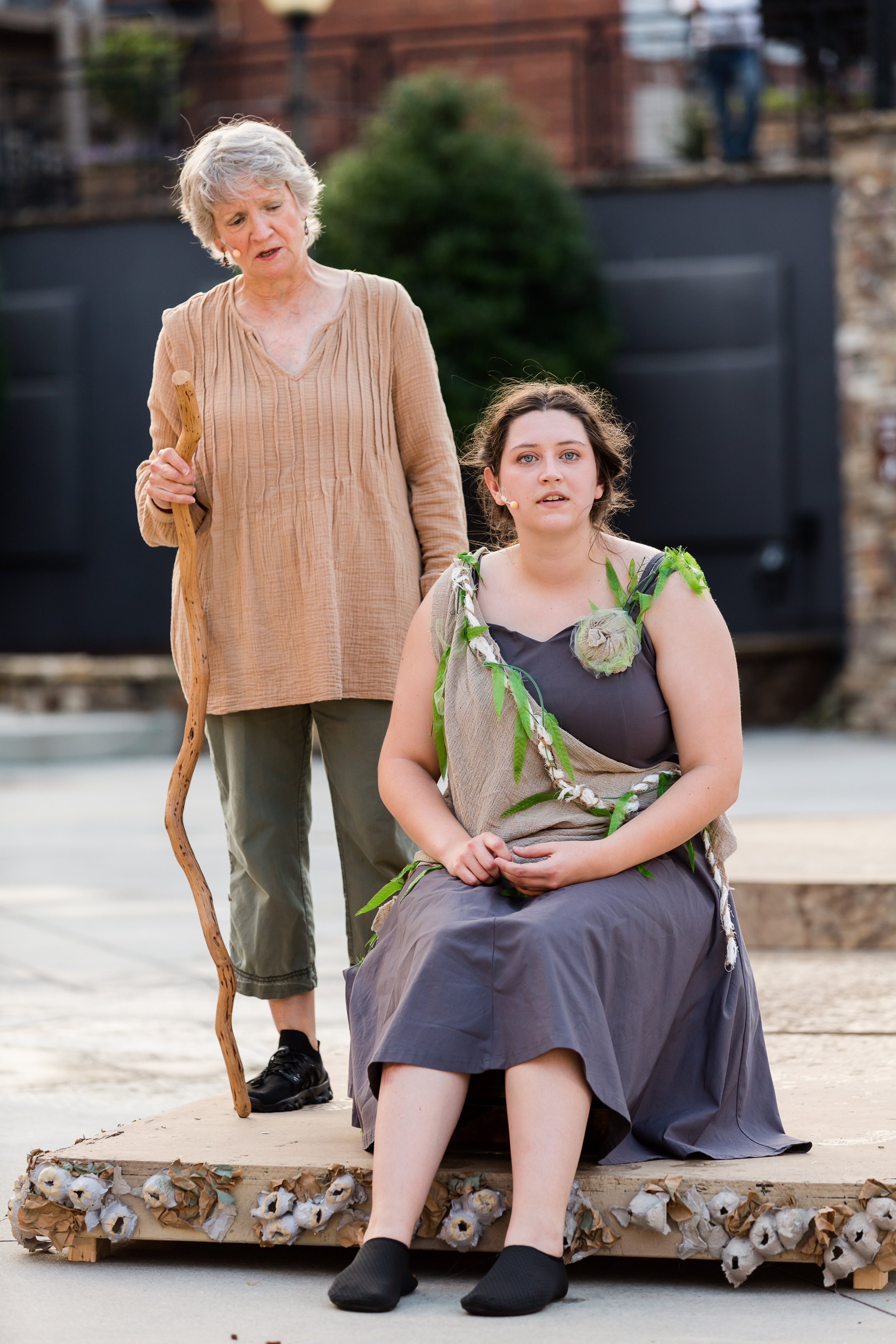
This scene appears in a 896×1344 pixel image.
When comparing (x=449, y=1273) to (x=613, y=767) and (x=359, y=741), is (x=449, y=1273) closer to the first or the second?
(x=613, y=767)

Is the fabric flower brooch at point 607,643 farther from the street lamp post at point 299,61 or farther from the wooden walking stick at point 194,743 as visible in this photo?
the street lamp post at point 299,61

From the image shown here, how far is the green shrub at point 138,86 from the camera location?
14.6 m

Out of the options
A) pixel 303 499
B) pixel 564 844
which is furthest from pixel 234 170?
pixel 564 844

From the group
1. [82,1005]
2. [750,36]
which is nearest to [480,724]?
[82,1005]

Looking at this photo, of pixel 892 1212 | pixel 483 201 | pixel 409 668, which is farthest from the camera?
pixel 483 201

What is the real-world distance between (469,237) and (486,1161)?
1005 cm

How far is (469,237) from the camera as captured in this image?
11.9 metres

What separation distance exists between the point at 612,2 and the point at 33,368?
704 cm

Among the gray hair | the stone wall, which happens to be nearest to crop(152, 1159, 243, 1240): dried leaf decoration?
the gray hair

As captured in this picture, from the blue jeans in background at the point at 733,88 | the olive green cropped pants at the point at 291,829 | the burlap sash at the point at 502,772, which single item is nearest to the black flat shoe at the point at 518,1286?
the burlap sash at the point at 502,772

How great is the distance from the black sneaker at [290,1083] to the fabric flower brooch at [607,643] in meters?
0.91

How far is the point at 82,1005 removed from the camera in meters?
4.39

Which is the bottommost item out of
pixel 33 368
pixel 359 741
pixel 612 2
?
pixel 359 741

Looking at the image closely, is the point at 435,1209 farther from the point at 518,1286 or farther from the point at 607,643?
the point at 607,643
